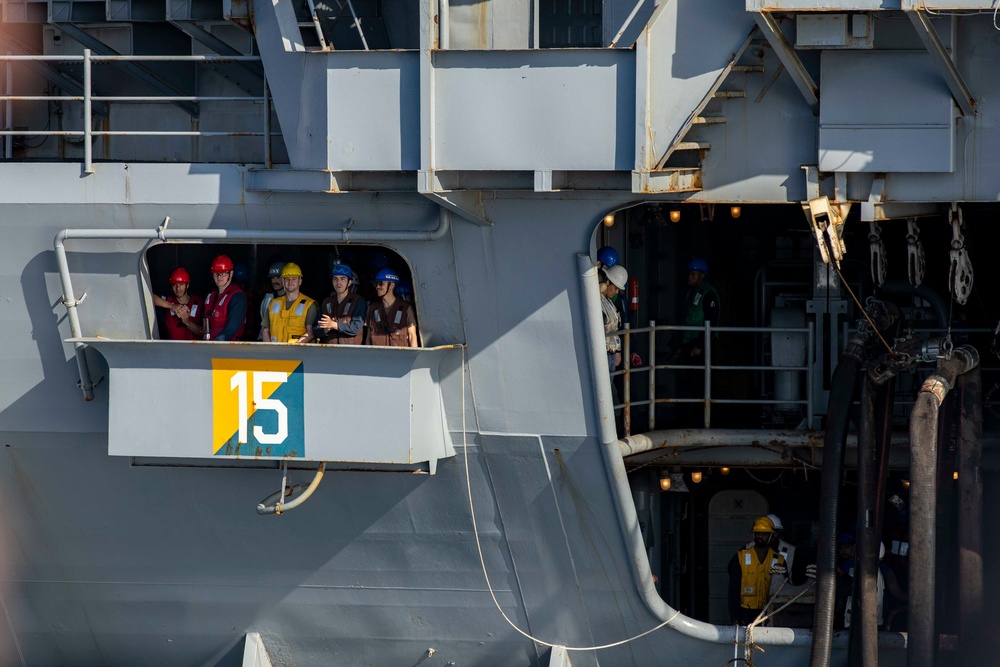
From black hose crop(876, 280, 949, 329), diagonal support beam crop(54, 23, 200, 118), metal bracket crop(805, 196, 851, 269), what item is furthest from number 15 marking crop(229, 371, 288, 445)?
black hose crop(876, 280, 949, 329)

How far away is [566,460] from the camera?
9812mm

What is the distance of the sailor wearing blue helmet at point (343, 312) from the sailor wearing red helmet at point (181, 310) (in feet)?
3.61

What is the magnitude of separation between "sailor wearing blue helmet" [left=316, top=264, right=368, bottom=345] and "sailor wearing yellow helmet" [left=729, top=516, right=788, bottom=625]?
3.77 metres

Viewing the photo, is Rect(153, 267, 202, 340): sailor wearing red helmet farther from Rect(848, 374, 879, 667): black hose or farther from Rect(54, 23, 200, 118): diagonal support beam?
Rect(848, 374, 879, 667): black hose

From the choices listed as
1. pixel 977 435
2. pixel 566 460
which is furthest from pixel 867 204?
pixel 566 460

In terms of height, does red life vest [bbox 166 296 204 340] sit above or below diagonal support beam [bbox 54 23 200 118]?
below

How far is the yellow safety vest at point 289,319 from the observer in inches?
385

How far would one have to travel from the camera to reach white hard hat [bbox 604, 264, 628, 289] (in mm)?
9883

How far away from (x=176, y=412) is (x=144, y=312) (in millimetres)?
989

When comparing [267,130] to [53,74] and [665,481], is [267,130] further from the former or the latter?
[665,481]

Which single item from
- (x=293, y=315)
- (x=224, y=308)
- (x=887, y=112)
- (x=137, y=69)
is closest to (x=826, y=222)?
(x=887, y=112)

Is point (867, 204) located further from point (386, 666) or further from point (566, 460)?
point (386, 666)

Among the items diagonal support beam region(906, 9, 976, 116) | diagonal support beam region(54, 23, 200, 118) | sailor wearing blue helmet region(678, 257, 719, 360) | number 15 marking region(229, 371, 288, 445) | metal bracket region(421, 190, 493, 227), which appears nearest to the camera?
diagonal support beam region(906, 9, 976, 116)

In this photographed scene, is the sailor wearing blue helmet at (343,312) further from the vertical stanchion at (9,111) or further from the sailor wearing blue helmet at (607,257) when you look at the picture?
the vertical stanchion at (9,111)
